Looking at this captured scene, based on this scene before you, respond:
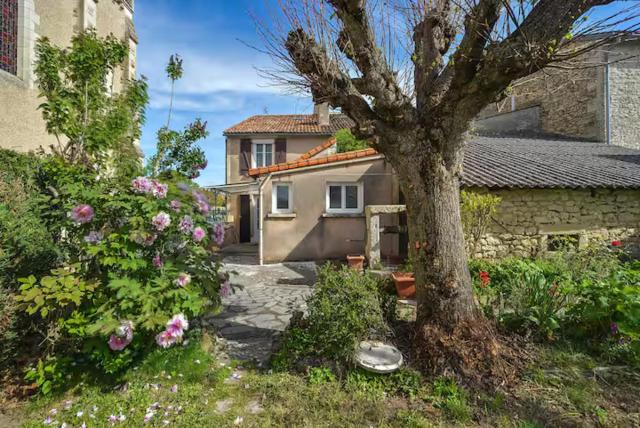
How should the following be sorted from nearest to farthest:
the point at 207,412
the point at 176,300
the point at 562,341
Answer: the point at 207,412, the point at 176,300, the point at 562,341

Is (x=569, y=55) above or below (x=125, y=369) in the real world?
above

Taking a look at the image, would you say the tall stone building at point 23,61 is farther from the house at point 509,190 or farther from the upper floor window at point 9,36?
the house at point 509,190

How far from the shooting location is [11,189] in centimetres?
414

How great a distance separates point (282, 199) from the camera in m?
13.1

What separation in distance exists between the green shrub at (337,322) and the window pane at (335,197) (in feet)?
28.6

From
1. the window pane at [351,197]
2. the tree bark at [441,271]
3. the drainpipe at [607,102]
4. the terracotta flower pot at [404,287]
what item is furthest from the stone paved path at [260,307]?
the drainpipe at [607,102]

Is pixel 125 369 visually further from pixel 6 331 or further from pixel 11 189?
pixel 11 189

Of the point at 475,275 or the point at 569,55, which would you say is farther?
the point at 475,275

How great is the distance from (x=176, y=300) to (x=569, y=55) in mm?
5261

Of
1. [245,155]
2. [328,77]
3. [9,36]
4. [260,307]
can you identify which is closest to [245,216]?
[245,155]

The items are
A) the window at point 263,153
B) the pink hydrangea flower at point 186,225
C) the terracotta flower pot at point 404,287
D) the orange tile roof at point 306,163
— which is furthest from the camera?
the window at point 263,153

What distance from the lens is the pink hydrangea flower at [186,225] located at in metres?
3.74

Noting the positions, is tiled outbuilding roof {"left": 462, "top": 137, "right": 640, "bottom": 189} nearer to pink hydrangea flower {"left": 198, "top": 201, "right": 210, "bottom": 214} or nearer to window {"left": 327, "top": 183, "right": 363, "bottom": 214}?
window {"left": 327, "top": 183, "right": 363, "bottom": 214}

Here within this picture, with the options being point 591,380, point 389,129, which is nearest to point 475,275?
point 591,380
